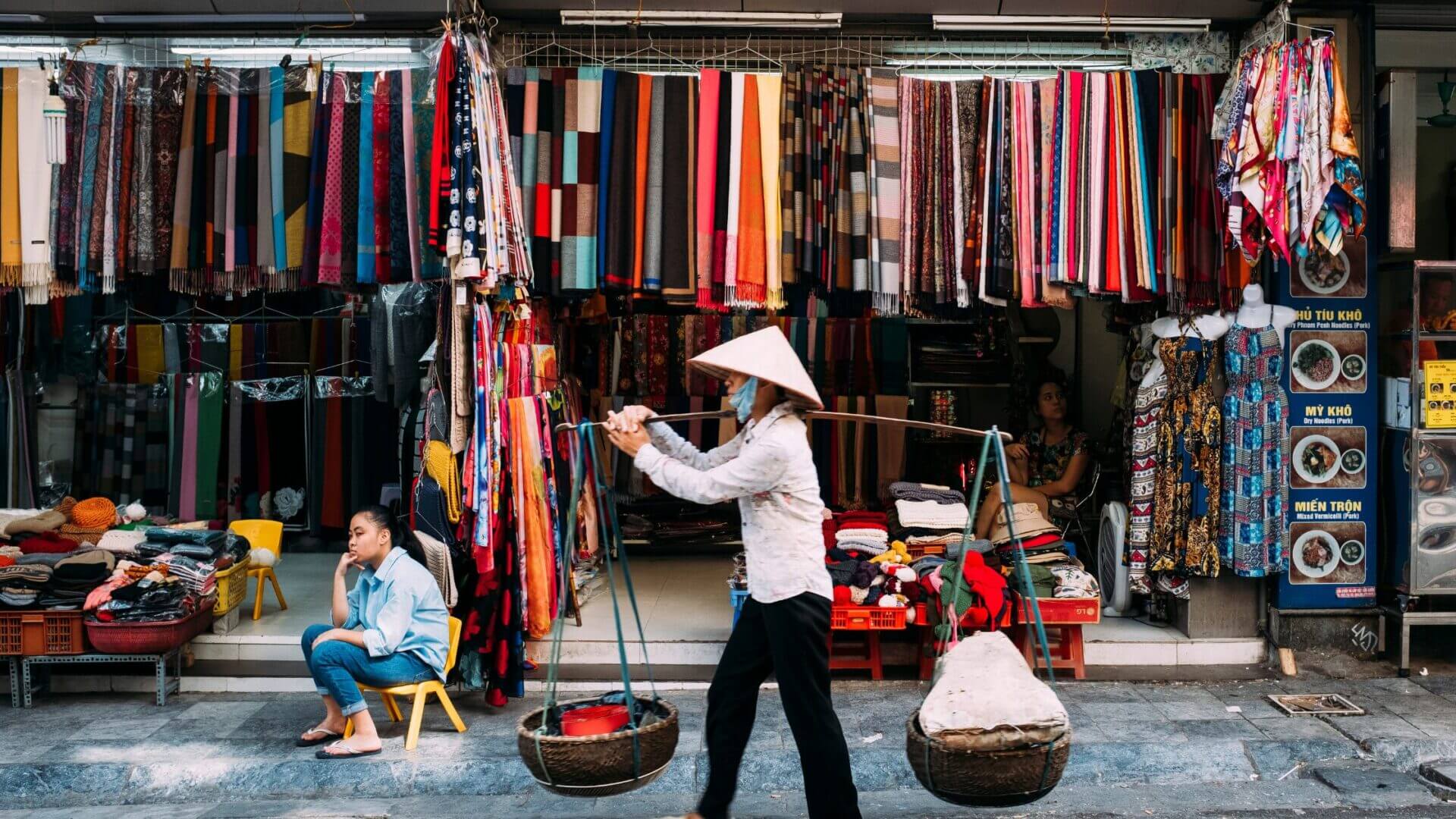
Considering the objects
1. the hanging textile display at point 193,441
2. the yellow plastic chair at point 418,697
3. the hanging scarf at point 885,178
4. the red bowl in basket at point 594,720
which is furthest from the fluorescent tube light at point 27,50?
the red bowl in basket at point 594,720

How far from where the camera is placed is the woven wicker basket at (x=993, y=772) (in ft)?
11.9

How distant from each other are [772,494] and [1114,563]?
3474 mm

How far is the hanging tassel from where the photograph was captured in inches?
228

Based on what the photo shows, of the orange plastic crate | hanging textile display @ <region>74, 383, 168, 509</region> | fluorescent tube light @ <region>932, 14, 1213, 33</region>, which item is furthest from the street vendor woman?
hanging textile display @ <region>74, 383, 168, 509</region>

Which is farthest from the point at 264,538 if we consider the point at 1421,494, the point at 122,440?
the point at 1421,494

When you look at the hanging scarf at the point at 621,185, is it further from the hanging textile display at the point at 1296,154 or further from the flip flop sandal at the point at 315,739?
the hanging textile display at the point at 1296,154

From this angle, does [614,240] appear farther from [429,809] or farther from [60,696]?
[60,696]

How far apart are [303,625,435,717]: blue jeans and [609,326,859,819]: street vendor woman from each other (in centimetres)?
164

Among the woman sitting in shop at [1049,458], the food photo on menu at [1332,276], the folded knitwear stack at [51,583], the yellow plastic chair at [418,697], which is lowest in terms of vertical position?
the yellow plastic chair at [418,697]

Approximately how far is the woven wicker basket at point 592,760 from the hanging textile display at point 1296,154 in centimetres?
360

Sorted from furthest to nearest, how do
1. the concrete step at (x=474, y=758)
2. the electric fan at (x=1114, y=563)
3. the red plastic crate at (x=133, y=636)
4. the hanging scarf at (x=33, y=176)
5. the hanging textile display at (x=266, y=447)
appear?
the hanging textile display at (x=266, y=447)
the electric fan at (x=1114, y=563)
the hanging scarf at (x=33, y=176)
the red plastic crate at (x=133, y=636)
the concrete step at (x=474, y=758)

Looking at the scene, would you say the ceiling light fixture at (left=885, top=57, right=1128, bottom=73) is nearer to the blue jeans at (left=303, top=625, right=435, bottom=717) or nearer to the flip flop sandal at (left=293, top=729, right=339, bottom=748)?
the blue jeans at (left=303, top=625, right=435, bottom=717)

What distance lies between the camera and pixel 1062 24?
18.9 feet

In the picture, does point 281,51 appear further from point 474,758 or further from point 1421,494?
point 1421,494
